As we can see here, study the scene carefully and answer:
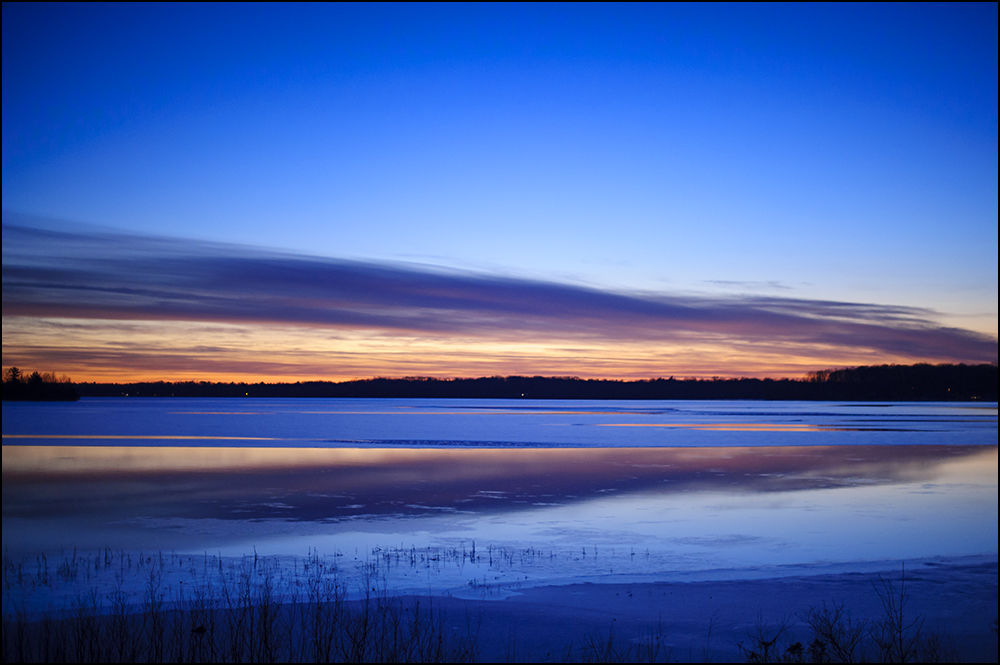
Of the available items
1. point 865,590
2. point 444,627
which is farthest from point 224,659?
point 865,590

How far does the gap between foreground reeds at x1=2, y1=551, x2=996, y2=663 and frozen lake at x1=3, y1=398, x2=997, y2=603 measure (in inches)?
43.3

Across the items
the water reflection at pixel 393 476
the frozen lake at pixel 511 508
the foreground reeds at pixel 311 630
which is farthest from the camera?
the water reflection at pixel 393 476

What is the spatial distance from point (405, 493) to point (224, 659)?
36.3ft

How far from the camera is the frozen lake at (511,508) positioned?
10.9m

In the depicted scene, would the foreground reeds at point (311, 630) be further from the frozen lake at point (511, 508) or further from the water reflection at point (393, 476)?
the water reflection at point (393, 476)

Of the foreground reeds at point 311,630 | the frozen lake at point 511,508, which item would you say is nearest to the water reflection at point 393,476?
the frozen lake at point 511,508

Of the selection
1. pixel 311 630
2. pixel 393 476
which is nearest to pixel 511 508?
pixel 393 476

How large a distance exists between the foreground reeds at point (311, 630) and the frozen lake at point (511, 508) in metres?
1.10

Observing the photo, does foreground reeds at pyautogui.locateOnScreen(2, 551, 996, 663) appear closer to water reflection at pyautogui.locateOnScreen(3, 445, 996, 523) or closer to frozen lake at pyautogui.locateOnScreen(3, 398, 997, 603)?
frozen lake at pyautogui.locateOnScreen(3, 398, 997, 603)

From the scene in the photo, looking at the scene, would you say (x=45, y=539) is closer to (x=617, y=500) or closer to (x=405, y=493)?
(x=405, y=493)

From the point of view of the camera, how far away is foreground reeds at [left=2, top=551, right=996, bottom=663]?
22.3 ft

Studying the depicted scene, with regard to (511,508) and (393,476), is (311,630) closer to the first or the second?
(511,508)

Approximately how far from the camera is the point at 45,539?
1212cm

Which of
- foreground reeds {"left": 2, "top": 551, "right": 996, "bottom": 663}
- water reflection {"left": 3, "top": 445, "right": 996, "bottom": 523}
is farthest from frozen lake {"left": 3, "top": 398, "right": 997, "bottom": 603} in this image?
foreground reeds {"left": 2, "top": 551, "right": 996, "bottom": 663}
